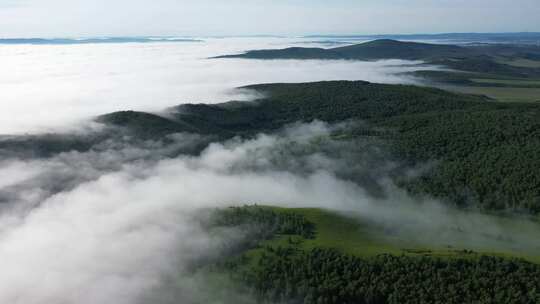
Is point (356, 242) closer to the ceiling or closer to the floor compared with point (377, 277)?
closer to the floor

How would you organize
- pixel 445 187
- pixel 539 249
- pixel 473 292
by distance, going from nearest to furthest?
pixel 473 292 < pixel 539 249 < pixel 445 187

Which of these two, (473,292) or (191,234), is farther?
(191,234)

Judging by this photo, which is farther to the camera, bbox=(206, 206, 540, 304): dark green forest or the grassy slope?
the grassy slope

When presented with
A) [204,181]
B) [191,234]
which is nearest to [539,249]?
[191,234]

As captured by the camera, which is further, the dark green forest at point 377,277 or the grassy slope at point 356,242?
the grassy slope at point 356,242

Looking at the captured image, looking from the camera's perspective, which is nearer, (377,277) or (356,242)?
(377,277)

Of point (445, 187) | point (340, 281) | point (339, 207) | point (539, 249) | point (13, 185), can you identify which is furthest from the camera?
point (13, 185)

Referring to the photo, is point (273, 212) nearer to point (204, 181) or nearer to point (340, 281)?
point (340, 281)
